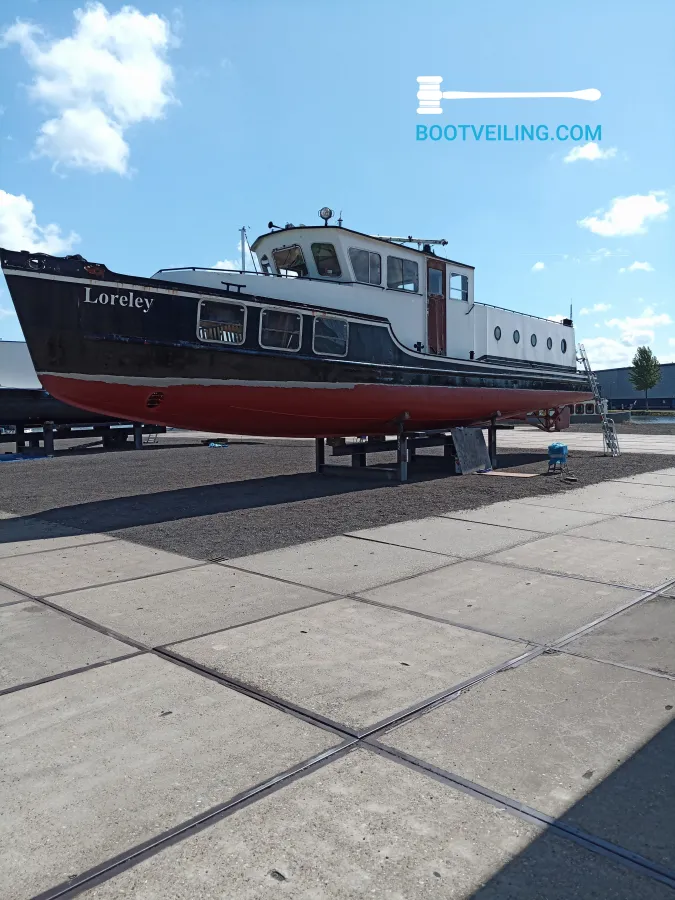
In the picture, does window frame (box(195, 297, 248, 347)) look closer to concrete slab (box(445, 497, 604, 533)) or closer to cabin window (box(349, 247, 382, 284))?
cabin window (box(349, 247, 382, 284))

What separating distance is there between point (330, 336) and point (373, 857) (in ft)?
29.9

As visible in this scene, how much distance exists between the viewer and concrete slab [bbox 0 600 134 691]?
12.2 feet

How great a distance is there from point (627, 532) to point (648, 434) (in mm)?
21176

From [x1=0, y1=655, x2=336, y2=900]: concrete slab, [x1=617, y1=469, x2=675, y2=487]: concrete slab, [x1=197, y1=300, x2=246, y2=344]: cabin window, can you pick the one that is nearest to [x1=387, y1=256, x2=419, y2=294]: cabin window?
[x1=197, y1=300, x2=246, y2=344]: cabin window

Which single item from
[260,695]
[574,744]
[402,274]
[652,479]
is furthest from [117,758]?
[652,479]

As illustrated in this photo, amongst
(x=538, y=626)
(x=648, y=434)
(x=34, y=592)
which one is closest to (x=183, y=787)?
(x=538, y=626)

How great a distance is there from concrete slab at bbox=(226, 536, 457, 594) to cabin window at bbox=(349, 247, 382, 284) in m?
6.34

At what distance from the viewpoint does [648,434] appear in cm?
2647

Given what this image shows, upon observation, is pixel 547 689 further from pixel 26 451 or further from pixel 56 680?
pixel 26 451

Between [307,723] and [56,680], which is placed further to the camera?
[56,680]

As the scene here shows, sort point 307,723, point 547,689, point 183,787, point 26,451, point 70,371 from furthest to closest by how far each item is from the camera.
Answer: point 26,451 < point 70,371 < point 547,689 < point 307,723 < point 183,787

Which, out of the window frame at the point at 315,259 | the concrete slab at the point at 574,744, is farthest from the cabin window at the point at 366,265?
the concrete slab at the point at 574,744

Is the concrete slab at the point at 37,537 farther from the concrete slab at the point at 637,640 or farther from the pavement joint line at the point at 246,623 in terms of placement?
the concrete slab at the point at 637,640

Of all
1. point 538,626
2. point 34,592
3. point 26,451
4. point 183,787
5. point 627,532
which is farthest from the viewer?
point 26,451
